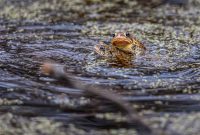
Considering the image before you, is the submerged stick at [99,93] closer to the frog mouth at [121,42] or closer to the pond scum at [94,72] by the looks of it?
the pond scum at [94,72]

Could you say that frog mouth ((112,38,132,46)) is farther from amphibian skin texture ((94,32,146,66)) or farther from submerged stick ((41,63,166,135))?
submerged stick ((41,63,166,135))

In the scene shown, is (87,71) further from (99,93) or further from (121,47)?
(99,93)

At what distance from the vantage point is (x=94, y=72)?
5895mm

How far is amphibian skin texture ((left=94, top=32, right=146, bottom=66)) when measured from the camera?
265 inches

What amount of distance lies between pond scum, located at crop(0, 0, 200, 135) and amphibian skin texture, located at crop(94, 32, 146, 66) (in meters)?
0.16

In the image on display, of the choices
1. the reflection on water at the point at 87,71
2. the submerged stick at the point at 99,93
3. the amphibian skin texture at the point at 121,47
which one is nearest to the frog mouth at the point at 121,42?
the amphibian skin texture at the point at 121,47

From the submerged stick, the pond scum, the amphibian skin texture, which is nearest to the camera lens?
the submerged stick

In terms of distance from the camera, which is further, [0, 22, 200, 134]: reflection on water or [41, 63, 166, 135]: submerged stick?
[0, 22, 200, 134]: reflection on water

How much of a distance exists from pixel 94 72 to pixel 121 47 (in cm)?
113

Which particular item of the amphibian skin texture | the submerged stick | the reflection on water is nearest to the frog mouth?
the amphibian skin texture

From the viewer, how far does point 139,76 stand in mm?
5770

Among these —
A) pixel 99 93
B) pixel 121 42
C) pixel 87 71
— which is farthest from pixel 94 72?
pixel 99 93

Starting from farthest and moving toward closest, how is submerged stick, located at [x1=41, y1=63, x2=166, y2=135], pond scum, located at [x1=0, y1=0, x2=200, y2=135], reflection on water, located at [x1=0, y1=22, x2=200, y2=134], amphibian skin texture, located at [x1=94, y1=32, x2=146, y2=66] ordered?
amphibian skin texture, located at [x1=94, y1=32, x2=146, y2=66], reflection on water, located at [x1=0, y1=22, x2=200, y2=134], pond scum, located at [x1=0, y1=0, x2=200, y2=135], submerged stick, located at [x1=41, y1=63, x2=166, y2=135]

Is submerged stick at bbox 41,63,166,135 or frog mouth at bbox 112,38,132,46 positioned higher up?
Answer: frog mouth at bbox 112,38,132,46
